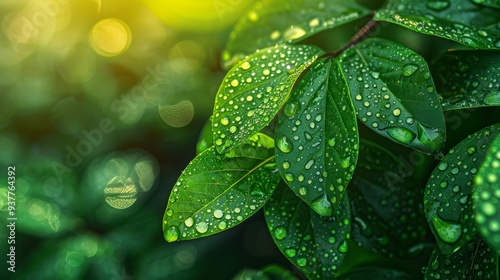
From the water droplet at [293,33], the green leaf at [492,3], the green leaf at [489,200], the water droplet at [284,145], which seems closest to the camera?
the green leaf at [489,200]

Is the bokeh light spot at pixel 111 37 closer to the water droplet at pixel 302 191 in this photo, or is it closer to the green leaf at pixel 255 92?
the green leaf at pixel 255 92

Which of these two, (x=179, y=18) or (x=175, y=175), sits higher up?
(x=179, y=18)

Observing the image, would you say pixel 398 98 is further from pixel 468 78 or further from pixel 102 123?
pixel 102 123

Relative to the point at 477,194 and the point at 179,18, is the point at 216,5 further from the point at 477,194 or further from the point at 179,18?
the point at 477,194

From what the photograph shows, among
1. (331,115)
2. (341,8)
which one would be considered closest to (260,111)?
(331,115)

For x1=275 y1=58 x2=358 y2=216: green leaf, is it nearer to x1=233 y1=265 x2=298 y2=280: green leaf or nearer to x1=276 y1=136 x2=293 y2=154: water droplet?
x1=276 y1=136 x2=293 y2=154: water droplet

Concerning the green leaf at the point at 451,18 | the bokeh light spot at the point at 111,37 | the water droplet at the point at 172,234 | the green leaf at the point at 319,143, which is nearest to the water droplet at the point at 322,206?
the green leaf at the point at 319,143
